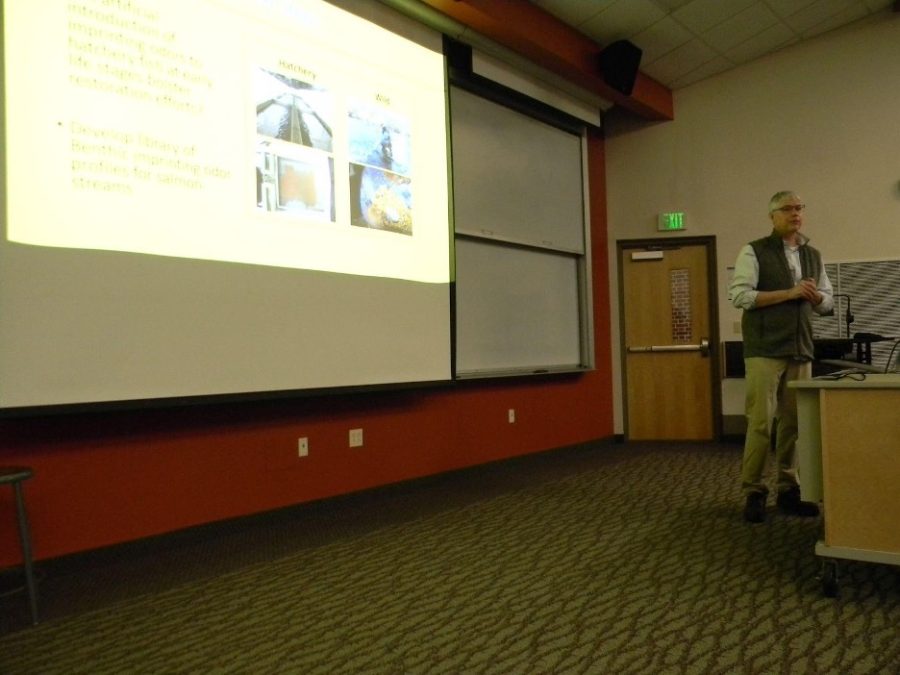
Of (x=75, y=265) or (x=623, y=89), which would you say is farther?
(x=623, y=89)

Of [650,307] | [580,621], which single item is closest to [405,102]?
[580,621]

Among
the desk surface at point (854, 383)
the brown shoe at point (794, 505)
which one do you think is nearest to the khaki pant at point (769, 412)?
the brown shoe at point (794, 505)

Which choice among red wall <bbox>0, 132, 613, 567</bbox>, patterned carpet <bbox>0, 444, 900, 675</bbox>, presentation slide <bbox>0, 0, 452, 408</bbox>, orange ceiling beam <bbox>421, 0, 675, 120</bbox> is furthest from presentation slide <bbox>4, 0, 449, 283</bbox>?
patterned carpet <bbox>0, 444, 900, 675</bbox>

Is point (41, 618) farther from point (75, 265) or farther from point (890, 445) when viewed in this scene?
point (890, 445)

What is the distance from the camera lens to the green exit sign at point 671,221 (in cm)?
554

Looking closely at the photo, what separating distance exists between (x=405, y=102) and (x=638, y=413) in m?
3.60

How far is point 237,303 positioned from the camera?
2748 mm

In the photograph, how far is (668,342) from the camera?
5.64 m

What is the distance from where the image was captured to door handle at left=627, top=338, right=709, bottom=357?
553cm

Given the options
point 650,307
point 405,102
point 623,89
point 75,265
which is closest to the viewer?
point 75,265

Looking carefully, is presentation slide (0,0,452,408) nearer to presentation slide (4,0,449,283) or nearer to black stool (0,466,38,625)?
presentation slide (4,0,449,283)

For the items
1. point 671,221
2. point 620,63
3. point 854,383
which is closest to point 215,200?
point 854,383

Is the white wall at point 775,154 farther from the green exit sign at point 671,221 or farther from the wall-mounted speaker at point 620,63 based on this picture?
the wall-mounted speaker at point 620,63

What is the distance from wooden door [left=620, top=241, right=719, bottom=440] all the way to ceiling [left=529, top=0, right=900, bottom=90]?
5.05ft
